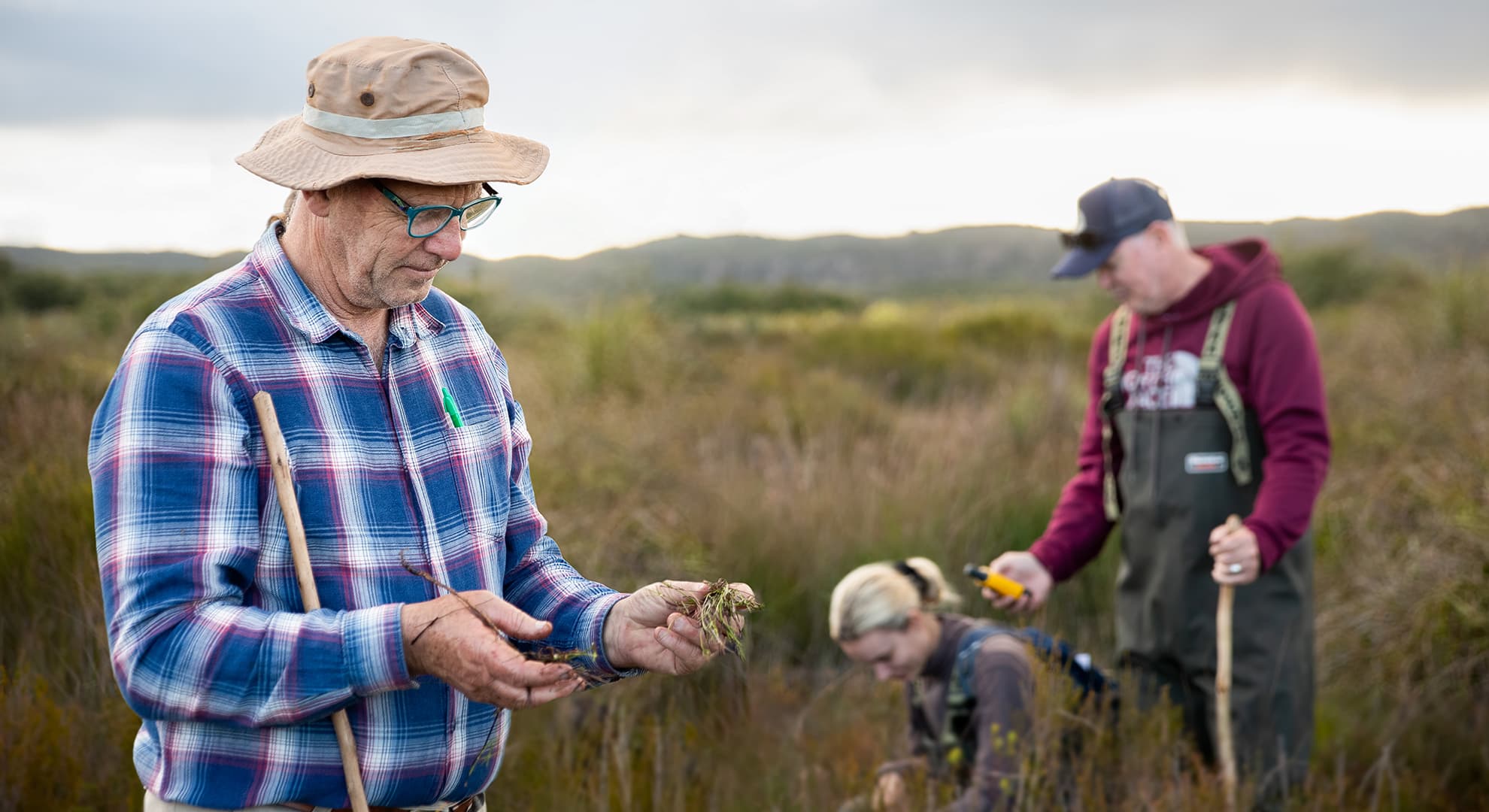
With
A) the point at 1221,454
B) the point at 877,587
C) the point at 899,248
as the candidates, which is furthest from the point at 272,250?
the point at 899,248

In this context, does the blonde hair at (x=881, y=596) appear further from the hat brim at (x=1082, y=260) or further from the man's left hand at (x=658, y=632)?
the man's left hand at (x=658, y=632)

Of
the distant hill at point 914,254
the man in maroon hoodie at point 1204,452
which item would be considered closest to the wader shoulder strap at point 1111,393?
the man in maroon hoodie at point 1204,452

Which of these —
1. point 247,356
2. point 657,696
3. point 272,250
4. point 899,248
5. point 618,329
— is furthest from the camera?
point 899,248

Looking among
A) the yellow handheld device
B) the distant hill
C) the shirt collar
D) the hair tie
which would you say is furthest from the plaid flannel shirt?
the distant hill

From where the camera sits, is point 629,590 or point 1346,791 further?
point 629,590

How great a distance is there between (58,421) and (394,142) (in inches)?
137

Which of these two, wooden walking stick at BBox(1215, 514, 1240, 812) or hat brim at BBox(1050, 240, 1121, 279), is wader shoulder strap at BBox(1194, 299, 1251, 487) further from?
hat brim at BBox(1050, 240, 1121, 279)

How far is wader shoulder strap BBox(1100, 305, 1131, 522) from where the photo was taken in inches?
153

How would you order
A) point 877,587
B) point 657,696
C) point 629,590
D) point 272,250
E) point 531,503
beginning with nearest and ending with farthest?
point 272,250, point 531,503, point 877,587, point 657,696, point 629,590

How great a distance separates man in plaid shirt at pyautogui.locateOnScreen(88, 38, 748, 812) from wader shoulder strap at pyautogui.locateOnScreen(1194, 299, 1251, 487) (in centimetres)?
237

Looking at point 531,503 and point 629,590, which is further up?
point 531,503

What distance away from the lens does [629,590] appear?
5125 millimetres

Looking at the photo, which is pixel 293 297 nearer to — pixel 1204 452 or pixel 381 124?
pixel 381 124

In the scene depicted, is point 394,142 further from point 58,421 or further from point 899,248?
point 899,248
